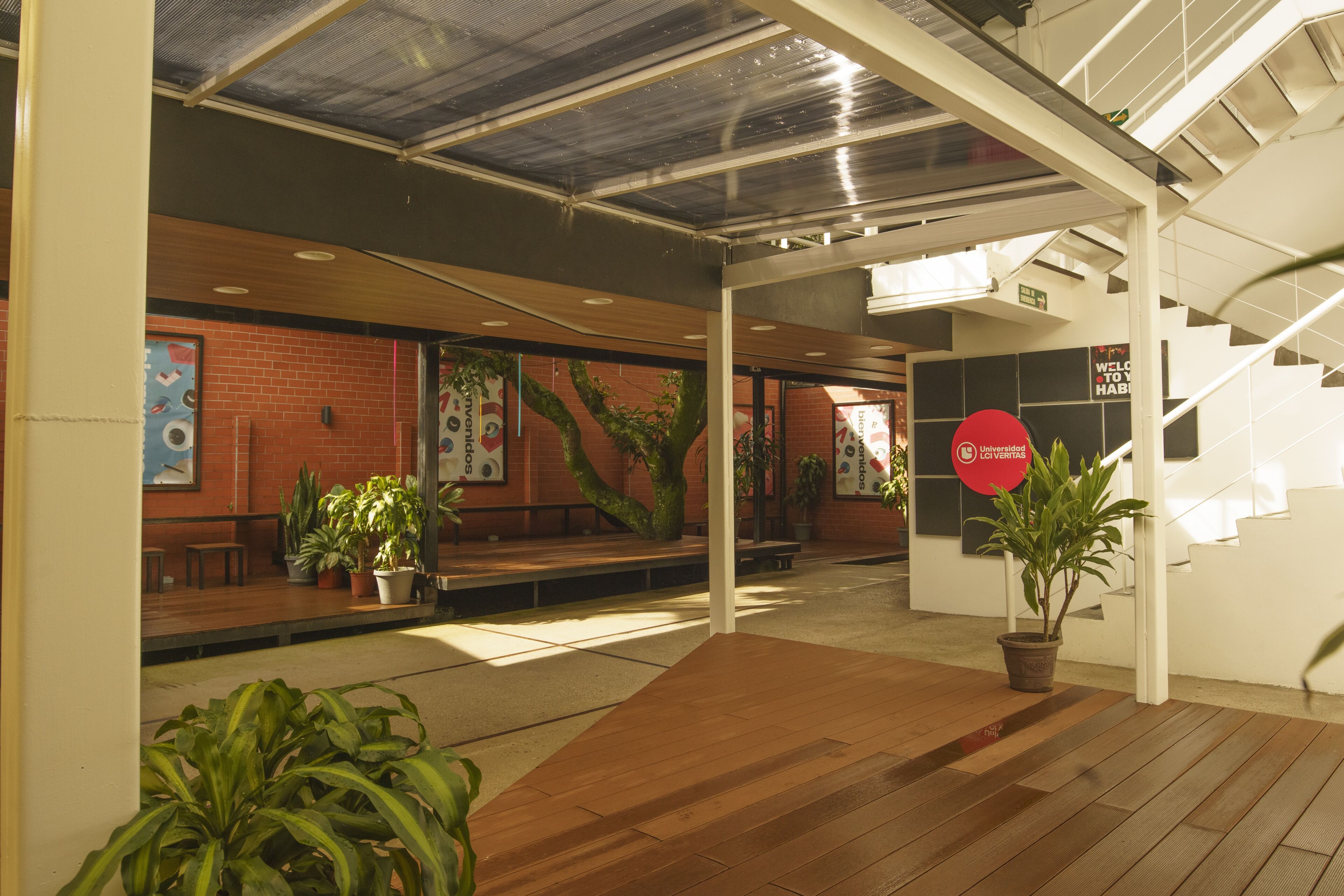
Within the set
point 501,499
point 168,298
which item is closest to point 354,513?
point 168,298

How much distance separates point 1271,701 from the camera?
5.00 m

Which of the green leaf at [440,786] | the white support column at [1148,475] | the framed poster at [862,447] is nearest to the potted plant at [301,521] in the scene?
the white support column at [1148,475]

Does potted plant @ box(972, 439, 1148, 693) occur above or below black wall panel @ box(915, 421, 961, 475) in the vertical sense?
below

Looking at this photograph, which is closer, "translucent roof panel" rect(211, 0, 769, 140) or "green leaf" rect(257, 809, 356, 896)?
"green leaf" rect(257, 809, 356, 896)

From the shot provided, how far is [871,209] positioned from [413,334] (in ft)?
13.7

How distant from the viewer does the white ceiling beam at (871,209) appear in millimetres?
4418

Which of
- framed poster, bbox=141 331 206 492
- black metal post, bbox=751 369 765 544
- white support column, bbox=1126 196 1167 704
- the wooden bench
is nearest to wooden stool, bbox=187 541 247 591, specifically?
framed poster, bbox=141 331 206 492

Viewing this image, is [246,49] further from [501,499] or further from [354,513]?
[501,499]

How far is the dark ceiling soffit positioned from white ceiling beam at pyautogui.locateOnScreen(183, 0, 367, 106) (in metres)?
1.40

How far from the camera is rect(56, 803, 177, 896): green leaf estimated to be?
122 cm

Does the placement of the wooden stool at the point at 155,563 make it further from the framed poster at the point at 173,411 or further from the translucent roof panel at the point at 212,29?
the translucent roof panel at the point at 212,29

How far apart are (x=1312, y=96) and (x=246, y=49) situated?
527 cm

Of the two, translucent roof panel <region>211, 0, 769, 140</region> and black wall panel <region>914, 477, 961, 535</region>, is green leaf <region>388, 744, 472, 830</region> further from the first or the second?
black wall panel <region>914, 477, 961, 535</region>

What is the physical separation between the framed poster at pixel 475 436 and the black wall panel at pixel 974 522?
5586 mm
